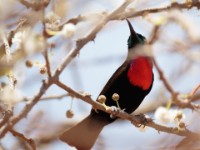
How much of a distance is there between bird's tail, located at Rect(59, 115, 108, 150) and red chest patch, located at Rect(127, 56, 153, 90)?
0.46 m

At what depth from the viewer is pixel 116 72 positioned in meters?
3.63

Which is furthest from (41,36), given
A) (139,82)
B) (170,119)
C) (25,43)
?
(139,82)

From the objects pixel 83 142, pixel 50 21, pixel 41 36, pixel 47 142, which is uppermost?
pixel 41 36

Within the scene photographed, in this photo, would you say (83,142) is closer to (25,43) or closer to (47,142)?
(47,142)

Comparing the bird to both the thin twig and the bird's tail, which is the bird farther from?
the thin twig

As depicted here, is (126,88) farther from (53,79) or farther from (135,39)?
(53,79)

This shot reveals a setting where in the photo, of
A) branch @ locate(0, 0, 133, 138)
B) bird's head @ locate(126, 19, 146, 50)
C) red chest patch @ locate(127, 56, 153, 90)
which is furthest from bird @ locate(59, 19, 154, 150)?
branch @ locate(0, 0, 133, 138)

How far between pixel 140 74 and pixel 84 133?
2.27 ft

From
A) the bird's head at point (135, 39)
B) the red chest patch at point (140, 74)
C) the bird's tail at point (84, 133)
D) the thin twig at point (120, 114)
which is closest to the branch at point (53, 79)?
the thin twig at point (120, 114)

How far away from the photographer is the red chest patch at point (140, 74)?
354 centimetres

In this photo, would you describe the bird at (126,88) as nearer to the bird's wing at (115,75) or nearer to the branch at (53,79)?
the bird's wing at (115,75)

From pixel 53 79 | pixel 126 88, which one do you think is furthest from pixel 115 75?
pixel 53 79

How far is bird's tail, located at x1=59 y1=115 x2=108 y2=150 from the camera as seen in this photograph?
327 centimetres

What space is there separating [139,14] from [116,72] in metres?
1.26
